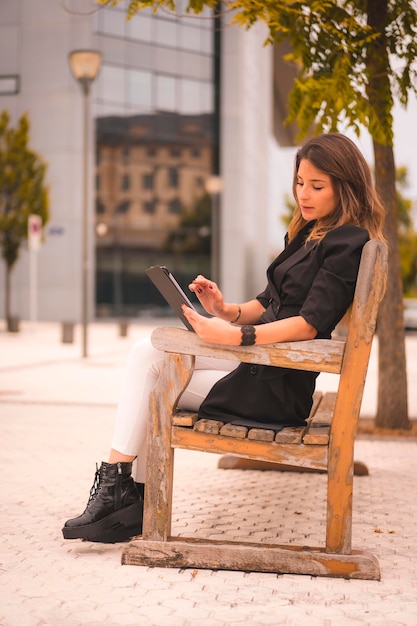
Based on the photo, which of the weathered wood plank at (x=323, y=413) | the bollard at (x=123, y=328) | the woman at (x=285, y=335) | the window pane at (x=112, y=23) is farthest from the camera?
the window pane at (x=112, y=23)

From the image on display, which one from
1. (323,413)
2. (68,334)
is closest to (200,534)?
(323,413)

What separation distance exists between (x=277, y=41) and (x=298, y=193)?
3.49 metres

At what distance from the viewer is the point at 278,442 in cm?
348

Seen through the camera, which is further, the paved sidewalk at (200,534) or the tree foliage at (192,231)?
the tree foliage at (192,231)

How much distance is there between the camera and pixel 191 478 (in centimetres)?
551

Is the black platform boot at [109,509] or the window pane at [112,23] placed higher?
the window pane at [112,23]

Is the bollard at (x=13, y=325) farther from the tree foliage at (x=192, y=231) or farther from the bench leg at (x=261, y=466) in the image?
the bench leg at (x=261, y=466)

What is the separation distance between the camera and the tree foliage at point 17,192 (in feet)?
90.0

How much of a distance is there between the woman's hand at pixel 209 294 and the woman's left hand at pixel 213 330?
0.50 meters

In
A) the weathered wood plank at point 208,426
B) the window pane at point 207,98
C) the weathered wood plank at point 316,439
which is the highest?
the window pane at point 207,98

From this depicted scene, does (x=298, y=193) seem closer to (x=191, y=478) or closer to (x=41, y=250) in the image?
(x=191, y=478)

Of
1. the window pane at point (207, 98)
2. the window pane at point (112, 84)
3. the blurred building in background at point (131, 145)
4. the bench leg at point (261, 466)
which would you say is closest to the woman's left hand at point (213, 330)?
the bench leg at point (261, 466)

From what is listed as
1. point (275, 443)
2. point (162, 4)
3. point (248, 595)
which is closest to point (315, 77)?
point (162, 4)

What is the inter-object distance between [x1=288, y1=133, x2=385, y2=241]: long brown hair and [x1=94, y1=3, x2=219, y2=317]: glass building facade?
34046 mm
